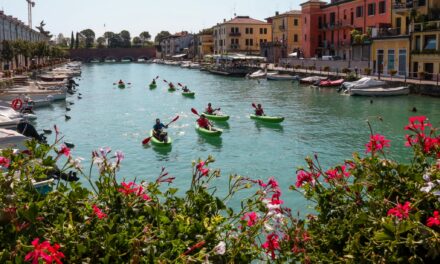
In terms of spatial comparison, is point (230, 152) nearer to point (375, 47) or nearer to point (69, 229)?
point (69, 229)

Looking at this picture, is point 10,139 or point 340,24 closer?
point 10,139

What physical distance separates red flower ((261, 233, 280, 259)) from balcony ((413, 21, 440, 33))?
147 ft

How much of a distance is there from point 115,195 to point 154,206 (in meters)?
0.41

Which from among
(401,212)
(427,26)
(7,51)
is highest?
(427,26)

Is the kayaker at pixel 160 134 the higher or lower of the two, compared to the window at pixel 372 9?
lower

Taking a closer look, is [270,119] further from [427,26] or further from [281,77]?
[281,77]

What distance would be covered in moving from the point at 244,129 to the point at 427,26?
83.0 ft

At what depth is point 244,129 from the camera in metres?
30.3

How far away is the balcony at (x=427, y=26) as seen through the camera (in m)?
44.7

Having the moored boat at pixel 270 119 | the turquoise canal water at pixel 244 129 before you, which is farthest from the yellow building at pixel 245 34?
the moored boat at pixel 270 119

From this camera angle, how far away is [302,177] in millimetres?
5660

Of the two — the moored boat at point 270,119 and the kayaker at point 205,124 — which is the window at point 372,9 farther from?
the kayaker at point 205,124

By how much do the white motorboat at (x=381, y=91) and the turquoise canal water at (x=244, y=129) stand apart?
97 cm

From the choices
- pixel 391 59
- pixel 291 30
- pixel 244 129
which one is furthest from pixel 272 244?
pixel 291 30
